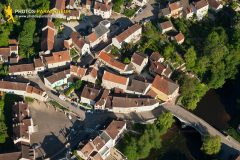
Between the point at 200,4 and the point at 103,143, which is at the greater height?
the point at 200,4

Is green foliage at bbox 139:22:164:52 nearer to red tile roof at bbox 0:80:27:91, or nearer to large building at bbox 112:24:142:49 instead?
large building at bbox 112:24:142:49

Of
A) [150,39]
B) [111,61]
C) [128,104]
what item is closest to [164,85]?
[128,104]

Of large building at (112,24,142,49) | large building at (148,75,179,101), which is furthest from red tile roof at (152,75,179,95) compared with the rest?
large building at (112,24,142,49)

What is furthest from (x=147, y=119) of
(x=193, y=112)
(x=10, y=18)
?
(x=10, y=18)

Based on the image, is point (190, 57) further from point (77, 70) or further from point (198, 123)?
point (77, 70)

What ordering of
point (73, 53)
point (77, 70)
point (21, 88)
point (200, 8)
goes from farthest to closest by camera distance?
point (200, 8), point (73, 53), point (77, 70), point (21, 88)

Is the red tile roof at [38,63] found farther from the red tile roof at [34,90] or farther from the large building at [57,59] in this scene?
the red tile roof at [34,90]

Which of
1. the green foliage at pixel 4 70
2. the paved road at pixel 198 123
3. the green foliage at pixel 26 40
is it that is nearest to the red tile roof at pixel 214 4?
the paved road at pixel 198 123
